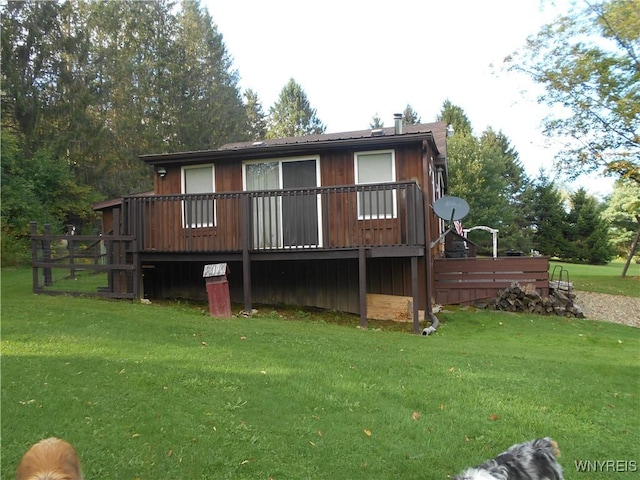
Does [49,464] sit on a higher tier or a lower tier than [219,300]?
higher

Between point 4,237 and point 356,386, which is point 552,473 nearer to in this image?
point 356,386

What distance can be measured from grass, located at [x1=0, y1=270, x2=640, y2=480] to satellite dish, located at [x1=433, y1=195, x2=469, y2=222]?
4.24 m

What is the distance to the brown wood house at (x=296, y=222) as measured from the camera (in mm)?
9273

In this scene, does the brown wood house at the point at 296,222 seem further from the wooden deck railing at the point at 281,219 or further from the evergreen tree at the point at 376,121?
the evergreen tree at the point at 376,121

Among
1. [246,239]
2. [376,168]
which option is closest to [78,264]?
[246,239]

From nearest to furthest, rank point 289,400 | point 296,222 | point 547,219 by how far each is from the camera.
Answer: point 289,400 → point 296,222 → point 547,219

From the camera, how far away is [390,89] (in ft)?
123

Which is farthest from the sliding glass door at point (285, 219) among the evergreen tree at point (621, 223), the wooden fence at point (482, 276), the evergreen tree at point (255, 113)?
the evergreen tree at point (621, 223)

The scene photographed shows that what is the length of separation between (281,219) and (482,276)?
597 cm

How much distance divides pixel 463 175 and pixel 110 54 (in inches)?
1001

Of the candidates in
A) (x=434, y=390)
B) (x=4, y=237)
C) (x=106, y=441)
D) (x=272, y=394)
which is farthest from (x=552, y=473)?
(x=4, y=237)

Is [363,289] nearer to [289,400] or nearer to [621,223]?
[289,400]

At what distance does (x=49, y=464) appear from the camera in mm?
1919

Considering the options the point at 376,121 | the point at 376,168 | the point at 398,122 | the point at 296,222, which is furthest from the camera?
the point at 376,121
